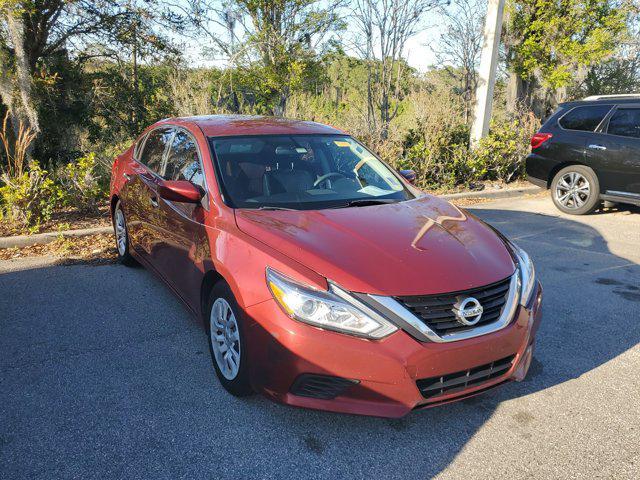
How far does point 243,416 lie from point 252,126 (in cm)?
232

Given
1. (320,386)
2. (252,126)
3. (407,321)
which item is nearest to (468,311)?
(407,321)

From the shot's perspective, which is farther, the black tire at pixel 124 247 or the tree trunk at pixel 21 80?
the tree trunk at pixel 21 80

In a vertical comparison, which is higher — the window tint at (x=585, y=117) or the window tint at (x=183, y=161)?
the window tint at (x=585, y=117)

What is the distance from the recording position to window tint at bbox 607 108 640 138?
24.0 feet

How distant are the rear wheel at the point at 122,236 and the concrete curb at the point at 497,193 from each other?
5.64 meters

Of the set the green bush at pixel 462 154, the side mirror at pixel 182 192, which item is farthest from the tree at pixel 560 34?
the side mirror at pixel 182 192

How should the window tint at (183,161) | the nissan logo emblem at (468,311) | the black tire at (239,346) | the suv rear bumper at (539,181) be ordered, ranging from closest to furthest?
the nissan logo emblem at (468,311) < the black tire at (239,346) < the window tint at (183,161) < the suv rear bumper at (539,181)

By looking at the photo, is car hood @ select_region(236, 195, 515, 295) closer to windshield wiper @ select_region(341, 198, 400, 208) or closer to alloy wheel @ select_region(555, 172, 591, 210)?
windshield wiper @ select_region(341, 198, 400, 208)

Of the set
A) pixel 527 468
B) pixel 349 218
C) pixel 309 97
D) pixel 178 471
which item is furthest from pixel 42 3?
pixel 527 468

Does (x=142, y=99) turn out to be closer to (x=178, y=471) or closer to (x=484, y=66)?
(x=484, y=66)

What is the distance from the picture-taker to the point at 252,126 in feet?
13.5

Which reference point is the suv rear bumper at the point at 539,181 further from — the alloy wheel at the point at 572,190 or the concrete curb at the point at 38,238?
the concrete curb at the point at 38,238

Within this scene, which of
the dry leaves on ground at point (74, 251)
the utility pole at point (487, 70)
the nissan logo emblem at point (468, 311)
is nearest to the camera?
the nissan logo emblem at point (468, 311)

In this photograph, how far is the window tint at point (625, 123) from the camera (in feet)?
24.0
